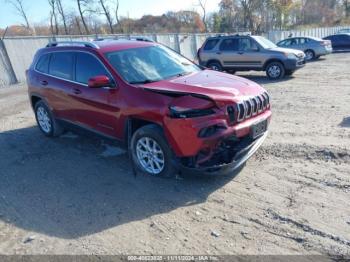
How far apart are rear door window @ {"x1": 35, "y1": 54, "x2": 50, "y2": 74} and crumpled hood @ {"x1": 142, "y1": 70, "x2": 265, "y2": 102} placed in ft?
9.51

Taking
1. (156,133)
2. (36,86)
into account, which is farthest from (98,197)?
(36,86)

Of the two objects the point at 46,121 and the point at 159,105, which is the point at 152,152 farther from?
the point at 46,121

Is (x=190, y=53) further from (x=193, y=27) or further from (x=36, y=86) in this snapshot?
(x=193, y=27)

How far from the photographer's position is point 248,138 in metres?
4.20

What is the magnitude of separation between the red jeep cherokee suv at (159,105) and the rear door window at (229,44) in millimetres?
8183

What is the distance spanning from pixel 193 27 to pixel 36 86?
204 ft

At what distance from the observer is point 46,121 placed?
6609 millimetres

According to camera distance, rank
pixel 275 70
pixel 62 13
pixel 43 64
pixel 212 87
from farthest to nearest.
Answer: pixel 62 13 < pixel 275 70 < pixel 43 64 < pixel 212 87

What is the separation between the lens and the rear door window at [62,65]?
5570 mm

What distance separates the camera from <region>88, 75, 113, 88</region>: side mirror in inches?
175

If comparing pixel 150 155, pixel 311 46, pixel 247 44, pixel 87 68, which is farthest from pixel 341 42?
pixel 150 155

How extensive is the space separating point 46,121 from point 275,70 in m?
9.05

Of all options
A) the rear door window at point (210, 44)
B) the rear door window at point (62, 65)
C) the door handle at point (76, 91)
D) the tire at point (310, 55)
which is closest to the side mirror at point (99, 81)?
the door handle at point (76, 91)

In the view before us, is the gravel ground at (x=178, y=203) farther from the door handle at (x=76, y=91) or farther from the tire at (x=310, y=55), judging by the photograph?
the tire at (x=310, y=55)
